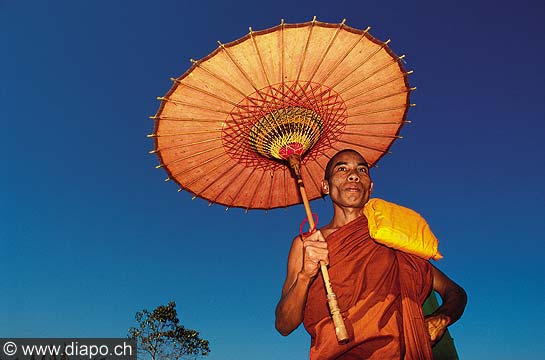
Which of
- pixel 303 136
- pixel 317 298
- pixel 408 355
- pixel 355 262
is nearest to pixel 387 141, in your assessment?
pixel 303 136

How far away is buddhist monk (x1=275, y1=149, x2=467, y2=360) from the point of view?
343cm

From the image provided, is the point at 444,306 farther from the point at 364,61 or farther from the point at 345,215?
the point at 364,61

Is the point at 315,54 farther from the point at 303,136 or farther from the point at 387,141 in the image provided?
the point at 387,141

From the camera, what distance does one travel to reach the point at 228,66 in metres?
4.32

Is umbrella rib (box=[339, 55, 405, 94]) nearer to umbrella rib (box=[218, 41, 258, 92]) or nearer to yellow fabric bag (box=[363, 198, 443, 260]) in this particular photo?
umbrella rib (box=[218, 41, 258, 92])

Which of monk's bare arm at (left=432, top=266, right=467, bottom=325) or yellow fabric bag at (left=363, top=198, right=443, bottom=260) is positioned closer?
yellow fabric bag at (left=363, top=198, right=443, bottom=260)

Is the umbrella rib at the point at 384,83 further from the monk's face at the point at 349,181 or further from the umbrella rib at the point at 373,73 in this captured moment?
the monk's face at the point at 349,181

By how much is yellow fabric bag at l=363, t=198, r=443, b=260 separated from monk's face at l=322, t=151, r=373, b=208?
404 millimetres

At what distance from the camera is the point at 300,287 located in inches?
144

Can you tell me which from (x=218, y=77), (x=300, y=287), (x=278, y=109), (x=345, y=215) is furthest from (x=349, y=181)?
(x=218, y=77)

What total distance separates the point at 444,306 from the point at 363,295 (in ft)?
2.71

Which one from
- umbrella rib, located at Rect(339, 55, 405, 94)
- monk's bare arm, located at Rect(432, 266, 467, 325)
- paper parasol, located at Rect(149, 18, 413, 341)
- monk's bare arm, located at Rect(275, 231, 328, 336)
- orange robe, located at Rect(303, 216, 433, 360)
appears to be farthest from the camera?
umbrella rib, located at Rect(339, 55, 405, 94)

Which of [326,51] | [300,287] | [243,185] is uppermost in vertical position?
[326,51]

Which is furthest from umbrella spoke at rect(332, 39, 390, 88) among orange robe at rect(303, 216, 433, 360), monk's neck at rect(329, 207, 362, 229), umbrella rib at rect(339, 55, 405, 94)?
orange robe at rect(303, 216, 433, 360)
